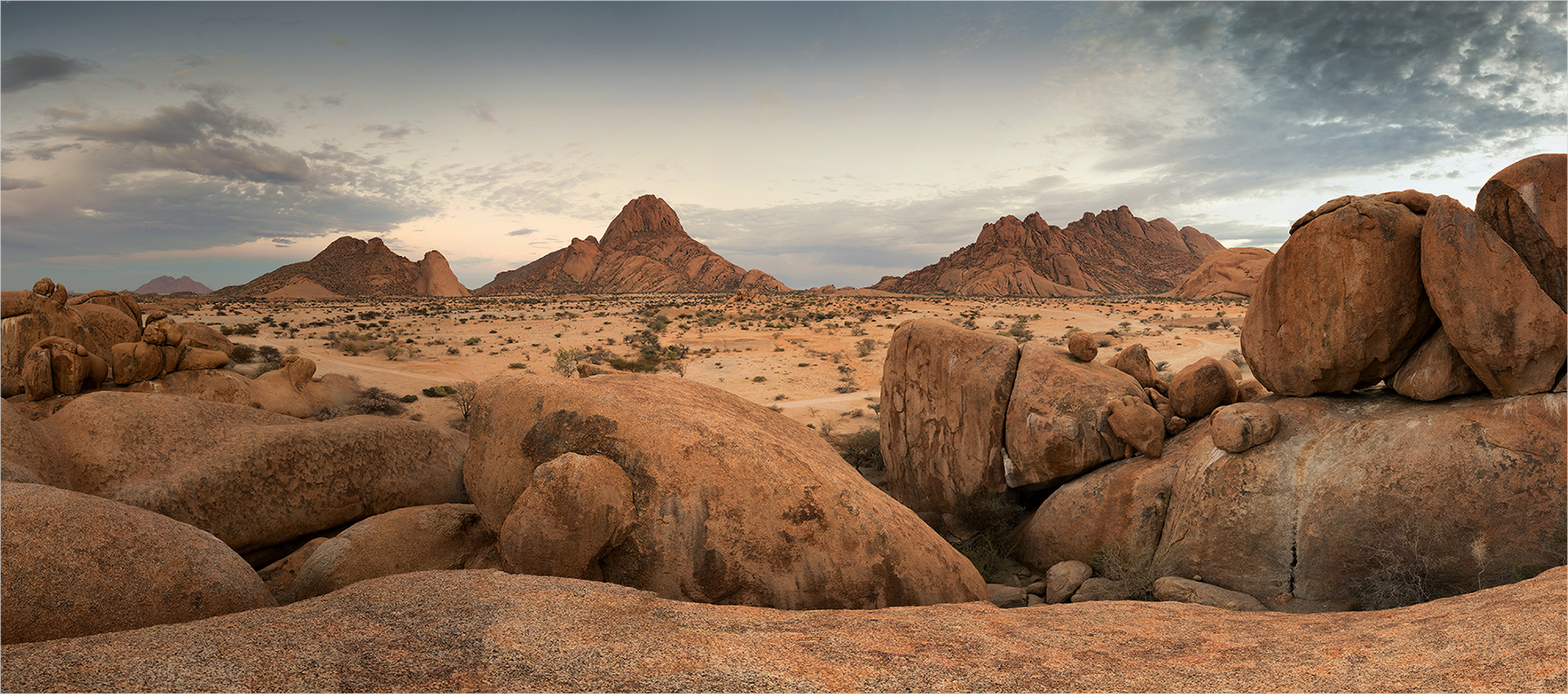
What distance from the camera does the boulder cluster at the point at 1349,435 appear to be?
5.96 metres

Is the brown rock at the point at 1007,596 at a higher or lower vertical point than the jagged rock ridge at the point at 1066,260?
lower

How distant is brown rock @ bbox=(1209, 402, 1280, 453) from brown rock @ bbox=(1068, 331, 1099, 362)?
2.71 m

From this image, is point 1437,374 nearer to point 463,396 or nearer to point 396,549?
point 396,549

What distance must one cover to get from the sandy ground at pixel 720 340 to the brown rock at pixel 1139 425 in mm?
9254

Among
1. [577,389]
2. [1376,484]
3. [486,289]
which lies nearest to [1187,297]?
[1376,484]

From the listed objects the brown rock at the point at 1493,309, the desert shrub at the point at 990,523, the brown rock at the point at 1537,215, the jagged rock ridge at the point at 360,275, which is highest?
the jagged rock ridge at the point at 360,275

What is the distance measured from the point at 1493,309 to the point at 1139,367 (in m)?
4.39

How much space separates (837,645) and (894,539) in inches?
91.7

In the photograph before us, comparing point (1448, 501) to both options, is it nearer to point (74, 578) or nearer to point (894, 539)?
point (894, 539)

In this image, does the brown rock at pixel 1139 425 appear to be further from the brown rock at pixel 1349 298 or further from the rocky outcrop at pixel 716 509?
the rocky outcrop at pixel 716 509

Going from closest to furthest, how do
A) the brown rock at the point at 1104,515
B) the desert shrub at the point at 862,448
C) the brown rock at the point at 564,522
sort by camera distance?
the brown rock at the point at 564,522, the brown rock at the point at 1104,515, the desert shrub at the point at 862,448

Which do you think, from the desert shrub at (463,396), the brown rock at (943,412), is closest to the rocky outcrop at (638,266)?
the desert shrub at (463,396)

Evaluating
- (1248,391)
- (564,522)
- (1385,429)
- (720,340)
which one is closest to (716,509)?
(564,522)

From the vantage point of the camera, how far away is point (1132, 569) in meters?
7.52
